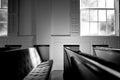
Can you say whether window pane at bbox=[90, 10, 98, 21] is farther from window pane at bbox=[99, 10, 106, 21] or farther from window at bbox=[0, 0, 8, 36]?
window at bbox=[0, 0, 8, 36]

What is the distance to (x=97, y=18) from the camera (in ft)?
14.3

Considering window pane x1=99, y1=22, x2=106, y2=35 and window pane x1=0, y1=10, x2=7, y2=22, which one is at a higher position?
window pane x1=0, y1=10, x2=7, y2=22

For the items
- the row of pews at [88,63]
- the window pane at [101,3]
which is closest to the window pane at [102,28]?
the window pane at [101,3]

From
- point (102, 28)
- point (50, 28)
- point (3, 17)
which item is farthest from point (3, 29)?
point (102, 28)

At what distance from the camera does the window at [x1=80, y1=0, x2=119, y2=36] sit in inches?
169

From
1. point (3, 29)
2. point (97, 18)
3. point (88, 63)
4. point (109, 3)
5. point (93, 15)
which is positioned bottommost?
point (88, 63)

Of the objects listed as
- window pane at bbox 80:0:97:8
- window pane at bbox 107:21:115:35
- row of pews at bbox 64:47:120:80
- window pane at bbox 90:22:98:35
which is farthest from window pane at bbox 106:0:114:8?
row of pews at bbox 64:47:120:80

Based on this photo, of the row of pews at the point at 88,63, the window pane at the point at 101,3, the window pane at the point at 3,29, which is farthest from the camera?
the window pane at the point at 101,3

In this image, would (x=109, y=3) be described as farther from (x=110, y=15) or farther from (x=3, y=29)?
(x=3, y=29)

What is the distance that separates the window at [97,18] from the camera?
429 cm

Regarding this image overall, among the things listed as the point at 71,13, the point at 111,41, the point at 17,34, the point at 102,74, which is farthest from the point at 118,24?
the point at 102,74

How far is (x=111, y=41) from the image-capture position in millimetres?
4113

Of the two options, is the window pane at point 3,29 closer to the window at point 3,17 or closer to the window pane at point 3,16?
the window at point 3,17

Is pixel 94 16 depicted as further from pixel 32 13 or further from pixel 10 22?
pixel 10 22
